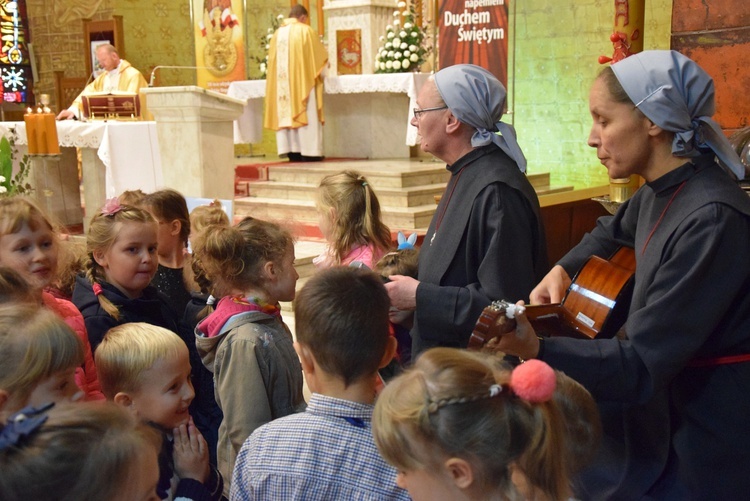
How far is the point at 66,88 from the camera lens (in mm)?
13414

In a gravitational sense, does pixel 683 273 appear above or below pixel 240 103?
below

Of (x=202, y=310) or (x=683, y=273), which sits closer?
(x=683, y=273)

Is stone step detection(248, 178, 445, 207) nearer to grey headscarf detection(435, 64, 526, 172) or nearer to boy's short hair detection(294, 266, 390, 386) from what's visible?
grey headscarf detection(435, 64, 526, 172)

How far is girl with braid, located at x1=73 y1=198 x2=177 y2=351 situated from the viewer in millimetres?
2789

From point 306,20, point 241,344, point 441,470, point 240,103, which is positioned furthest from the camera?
point 306,20

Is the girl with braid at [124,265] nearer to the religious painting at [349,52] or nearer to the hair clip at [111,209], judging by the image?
the hair clip at [111,209]

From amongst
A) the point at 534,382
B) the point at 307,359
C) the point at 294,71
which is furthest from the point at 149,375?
the point at 294,71

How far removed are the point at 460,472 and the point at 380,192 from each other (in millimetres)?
6684

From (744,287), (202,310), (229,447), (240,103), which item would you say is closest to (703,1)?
(744,287)

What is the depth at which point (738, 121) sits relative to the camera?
13.9 ft

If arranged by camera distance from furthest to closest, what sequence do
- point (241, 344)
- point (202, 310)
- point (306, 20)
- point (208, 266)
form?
point (306, 20), point (202, 310), point (208, 266), point (241, 344)

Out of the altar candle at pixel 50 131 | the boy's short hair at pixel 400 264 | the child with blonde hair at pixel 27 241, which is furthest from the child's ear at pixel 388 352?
the altar candle at pixel 50 131

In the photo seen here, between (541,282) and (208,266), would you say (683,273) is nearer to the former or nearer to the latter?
(541,282)

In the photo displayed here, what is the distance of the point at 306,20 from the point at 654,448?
8.92m
